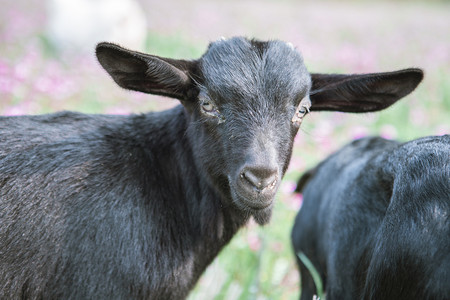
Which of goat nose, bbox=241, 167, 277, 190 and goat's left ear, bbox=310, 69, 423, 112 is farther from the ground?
goat's left ear, bbox=310, 69, 423, 112

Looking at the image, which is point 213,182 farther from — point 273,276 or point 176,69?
point 273,276

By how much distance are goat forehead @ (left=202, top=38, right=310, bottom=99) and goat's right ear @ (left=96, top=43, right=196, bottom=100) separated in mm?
160

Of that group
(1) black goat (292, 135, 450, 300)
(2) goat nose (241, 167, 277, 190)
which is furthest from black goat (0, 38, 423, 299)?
(1) black goat (292, 135, 450, 300)

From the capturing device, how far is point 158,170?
141 inches

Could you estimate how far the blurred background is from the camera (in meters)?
4.95

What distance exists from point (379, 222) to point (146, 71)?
171cm

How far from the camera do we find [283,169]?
3.48 m

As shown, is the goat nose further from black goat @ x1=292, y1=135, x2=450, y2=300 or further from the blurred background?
the blurred background

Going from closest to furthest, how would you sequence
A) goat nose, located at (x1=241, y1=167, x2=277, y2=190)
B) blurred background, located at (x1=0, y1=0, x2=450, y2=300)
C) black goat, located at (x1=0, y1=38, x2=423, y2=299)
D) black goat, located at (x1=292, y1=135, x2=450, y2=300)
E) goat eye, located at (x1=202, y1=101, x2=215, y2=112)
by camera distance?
black goat, located at (x1=292, y1=135, x2=450, y2=300) → goat nose, located at (x1=241, y1=167, x2=277, y2=190) → black goat, located at (x1=0, y1=38, x2=423, y2=299) → goat eye, located at (x1=202, y1=101, x2=215, y2=112) → blurred background, located at (x1=0, y1=0, x2=450, y2=300)

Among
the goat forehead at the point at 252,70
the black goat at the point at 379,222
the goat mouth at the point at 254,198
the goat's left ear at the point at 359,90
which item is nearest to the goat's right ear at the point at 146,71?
the goat forehead at the point at 252,70

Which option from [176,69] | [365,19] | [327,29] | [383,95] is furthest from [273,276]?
[365,19]

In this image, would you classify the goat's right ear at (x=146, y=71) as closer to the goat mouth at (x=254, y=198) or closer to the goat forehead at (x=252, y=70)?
the goat forehead at (x=252, y=70)

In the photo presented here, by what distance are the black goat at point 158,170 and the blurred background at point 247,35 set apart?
1.87 feet

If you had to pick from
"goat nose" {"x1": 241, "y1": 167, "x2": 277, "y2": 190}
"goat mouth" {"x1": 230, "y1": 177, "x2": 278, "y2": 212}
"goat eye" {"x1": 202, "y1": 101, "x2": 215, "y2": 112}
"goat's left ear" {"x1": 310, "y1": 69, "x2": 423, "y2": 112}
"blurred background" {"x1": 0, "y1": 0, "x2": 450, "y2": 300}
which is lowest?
"blurred background" {"x1": 0, "y1": 0, "x2": 450, "y2": 300}
